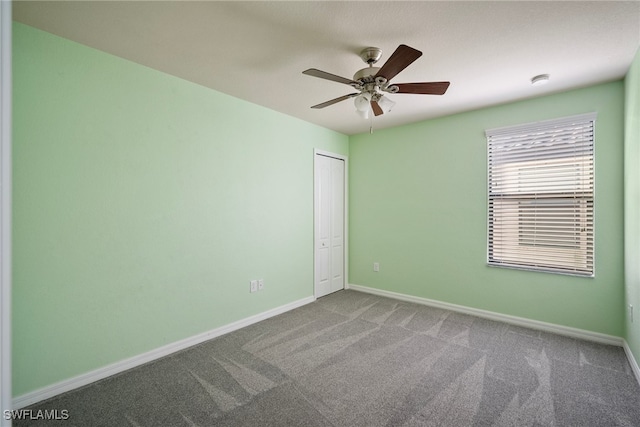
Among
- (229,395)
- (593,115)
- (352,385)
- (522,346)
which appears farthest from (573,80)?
(229,395)

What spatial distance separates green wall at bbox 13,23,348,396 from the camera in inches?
78.8

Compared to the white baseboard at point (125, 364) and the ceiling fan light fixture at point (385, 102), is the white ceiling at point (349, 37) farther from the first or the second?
the white baseboard at point (125, 364)

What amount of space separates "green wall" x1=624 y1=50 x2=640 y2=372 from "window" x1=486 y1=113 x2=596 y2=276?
30 centimetres

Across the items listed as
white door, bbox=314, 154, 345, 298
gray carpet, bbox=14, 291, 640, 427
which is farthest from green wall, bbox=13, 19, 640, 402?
gray carpet, bbox=14, 291, 640, 427

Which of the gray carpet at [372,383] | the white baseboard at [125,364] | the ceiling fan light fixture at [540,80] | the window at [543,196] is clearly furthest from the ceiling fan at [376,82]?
the white baseboard at [125,364]

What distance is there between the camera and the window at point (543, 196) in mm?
2945

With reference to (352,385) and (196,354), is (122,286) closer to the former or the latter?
(196,354)

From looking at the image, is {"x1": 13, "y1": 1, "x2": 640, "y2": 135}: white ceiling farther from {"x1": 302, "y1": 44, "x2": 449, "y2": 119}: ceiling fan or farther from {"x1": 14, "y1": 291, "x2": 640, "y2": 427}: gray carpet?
{"x1": 14, "y1": 291, "x2": 640, "y2": 427}: gray carpet

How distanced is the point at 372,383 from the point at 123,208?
2.44 metres

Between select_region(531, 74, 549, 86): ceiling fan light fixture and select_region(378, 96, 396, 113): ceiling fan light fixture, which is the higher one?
select_region(531, 74, 549, 86): ceiling fan light fixture

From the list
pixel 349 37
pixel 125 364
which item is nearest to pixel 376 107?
pixel 349 37

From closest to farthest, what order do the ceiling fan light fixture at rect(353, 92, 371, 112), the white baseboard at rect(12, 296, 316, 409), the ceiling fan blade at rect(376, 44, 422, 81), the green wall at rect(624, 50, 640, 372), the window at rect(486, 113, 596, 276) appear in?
the ceiling fan blade at rect(376, 44, 422, 81), the white baseboard at rect(12, 296, 316, 409), the green wall at rect(624, 50, 640, 372), the ceiling fan light fixture at rect(353, 92, 371, 112), the window at rect(486, 113, 596, 276)

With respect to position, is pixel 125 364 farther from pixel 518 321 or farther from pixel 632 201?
pixel 632 201

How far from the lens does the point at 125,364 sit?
240 centimetres
